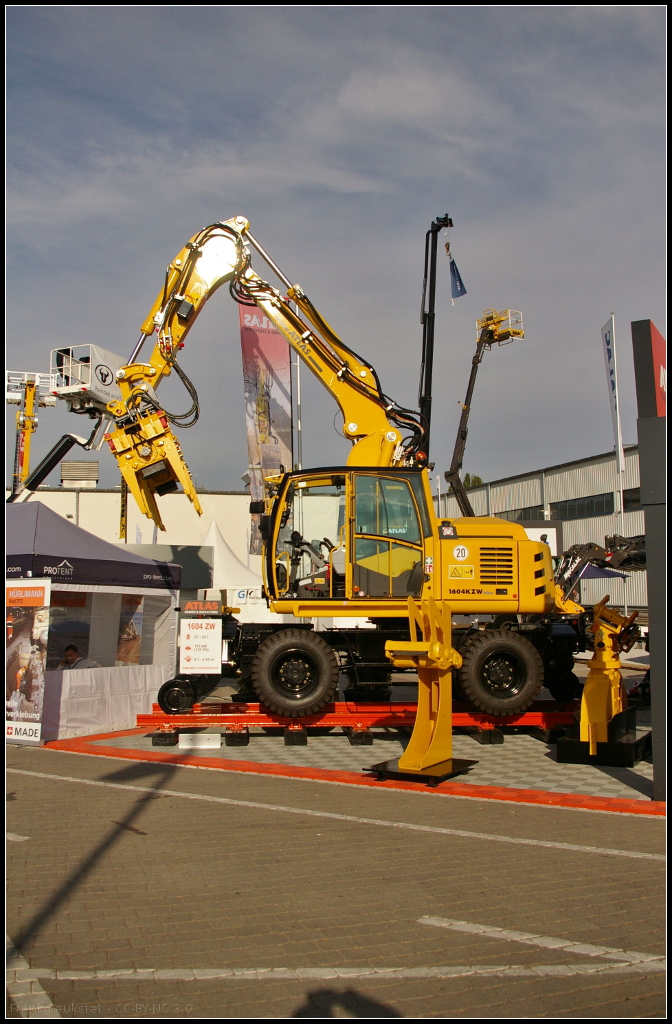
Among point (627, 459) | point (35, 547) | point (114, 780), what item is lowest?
point (114, 780)

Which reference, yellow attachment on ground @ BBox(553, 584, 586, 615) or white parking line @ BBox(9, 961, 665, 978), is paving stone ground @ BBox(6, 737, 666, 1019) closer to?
white parking line @ BBox(9, 961, 665, 978)

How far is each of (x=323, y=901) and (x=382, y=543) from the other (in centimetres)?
582

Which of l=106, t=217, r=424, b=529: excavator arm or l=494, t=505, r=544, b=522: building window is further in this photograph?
l=494, t=505, r=544, b=522: building window

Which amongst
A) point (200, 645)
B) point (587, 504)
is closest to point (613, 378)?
point (200, 645)

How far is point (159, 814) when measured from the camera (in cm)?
696

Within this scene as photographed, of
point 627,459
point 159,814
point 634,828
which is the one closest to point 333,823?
point 159,814

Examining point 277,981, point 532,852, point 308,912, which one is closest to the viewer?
point 277,981

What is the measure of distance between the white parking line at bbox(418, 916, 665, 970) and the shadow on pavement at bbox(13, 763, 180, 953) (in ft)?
7.32

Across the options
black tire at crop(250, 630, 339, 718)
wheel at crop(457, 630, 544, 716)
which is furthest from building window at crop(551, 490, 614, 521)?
black tire at crop(250, 630, 339, 718)

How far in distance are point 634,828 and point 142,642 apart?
905cm

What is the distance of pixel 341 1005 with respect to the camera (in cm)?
352

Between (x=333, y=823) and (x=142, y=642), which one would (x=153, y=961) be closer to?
(x=333, y=823)

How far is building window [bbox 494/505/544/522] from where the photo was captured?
3500 cm

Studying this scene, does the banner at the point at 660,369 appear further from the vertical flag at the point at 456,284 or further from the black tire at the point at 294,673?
the vertical flag at the point at 456,284
